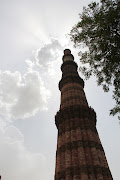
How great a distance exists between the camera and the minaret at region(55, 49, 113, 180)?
40.9ft

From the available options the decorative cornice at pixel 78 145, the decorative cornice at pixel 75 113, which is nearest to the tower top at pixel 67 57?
the decorative cornice at pixel 75 113

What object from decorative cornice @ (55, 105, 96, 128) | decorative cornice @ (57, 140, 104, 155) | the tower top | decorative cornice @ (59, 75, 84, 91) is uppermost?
the tower top

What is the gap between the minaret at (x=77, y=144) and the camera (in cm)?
1248

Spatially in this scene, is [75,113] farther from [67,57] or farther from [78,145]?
[67,57]

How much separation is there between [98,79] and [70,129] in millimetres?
6845

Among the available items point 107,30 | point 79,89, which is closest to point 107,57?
point 107,30

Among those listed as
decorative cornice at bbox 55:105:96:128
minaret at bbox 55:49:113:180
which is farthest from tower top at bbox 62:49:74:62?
decorative cornice at bbox 55:105:96:128

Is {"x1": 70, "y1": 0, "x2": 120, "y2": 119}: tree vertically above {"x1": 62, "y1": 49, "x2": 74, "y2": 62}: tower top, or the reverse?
{"x1": 62, "y1": 49, "x2": 74, "y2": 62}: tower top

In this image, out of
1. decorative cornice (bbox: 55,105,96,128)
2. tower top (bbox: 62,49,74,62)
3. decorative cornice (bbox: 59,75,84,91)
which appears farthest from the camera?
tower top (bbox: 62,49,74,62)

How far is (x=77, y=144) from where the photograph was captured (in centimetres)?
1442

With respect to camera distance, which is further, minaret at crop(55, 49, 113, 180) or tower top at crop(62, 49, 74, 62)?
tower top at crop(62, 49, 74, 62)

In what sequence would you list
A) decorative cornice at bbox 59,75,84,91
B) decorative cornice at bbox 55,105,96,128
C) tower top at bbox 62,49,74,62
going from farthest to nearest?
tower top at bbox 62,49,74,62 → decorative cornice at bbox 59,75,84,91 → decorative cornice at bbox 55,105,96,128

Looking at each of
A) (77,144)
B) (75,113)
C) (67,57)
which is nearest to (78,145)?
(77,144)

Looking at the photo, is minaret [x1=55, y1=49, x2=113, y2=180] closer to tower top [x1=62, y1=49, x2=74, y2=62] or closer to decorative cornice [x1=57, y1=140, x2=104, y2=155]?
decorative cornice [x1=57, y1=140, x2=104, y2=155]
